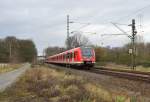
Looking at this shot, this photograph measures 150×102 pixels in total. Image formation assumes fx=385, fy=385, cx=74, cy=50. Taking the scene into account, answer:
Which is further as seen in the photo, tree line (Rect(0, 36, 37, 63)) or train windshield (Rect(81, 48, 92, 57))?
tree line (Rect(0, 36, 37, 63))

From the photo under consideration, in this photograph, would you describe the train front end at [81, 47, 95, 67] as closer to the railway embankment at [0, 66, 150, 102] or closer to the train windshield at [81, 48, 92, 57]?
the train windshield at [81, 48, 92, 57]

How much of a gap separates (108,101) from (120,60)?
6098 cm

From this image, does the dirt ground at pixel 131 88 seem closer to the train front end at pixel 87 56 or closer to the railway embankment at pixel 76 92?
the railway embankment at pixel 76 92

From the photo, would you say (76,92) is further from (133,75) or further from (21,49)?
(21,49)

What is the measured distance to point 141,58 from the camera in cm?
6994

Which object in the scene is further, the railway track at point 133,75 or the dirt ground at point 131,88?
the railway track at point 133,75

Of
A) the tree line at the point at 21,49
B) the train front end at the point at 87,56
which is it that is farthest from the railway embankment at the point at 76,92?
the tree line at the point at 21,49

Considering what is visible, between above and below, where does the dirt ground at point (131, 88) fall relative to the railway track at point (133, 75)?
below

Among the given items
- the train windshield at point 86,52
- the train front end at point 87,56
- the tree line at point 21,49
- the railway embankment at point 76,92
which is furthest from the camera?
the tree line at point 21,49

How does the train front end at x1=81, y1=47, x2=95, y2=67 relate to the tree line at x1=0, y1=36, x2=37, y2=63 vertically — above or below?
below

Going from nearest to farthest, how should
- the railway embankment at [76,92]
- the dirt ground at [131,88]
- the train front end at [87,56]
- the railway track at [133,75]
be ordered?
the railway embankment at [76,92] → the dirt ground at [131,88] → the railway track at [133,75] → the train front end at [87,56]

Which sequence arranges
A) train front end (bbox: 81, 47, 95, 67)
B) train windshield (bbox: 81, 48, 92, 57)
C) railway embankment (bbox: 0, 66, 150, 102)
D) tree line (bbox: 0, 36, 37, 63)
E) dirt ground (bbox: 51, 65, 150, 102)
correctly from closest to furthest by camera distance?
railway embankment (bbox: 0, 66, 150, 102), dirt ground (bbox: 51, 65, 150, 102), train front end (bbox: 81, 47, 95, 67), train windshield (bbox: 81, 48, 92, 57), tree line (bbox: 0, 36, 37, 63)

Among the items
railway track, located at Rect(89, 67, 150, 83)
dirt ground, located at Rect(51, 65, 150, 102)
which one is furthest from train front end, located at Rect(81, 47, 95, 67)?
dirt ground, located at Rect(51, 65, 150, 102)

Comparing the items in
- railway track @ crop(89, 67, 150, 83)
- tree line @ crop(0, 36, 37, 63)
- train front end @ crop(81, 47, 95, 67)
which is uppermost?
tree line @ crop(0, 36, 37, 63)
